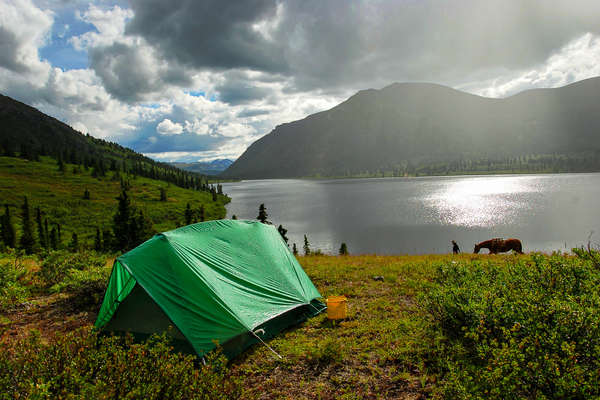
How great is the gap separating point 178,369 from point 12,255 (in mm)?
16933

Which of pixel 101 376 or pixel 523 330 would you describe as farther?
pixel 523 330

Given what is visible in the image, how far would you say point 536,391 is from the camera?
11.7 ft

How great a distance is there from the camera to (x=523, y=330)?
4.63m

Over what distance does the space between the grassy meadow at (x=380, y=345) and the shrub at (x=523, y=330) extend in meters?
0.02

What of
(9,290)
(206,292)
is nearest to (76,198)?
(9,290)

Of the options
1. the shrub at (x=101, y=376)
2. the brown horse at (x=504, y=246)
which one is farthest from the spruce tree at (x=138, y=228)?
the shrub at (x=101, y=376)

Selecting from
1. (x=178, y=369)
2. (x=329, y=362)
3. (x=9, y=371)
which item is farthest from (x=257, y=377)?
(x=9, y=371)

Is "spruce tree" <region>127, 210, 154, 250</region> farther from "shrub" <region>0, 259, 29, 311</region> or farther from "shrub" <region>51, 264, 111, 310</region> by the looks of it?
"shrub" <region>51, 264, 111, 310</region>

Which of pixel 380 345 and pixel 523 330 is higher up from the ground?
pixel 523 330

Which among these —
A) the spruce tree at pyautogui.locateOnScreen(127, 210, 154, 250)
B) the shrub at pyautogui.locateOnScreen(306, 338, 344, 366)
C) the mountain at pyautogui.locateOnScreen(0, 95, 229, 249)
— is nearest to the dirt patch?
the shrub at pyautogui.locateOnScreen(306, 338, 344, 366)

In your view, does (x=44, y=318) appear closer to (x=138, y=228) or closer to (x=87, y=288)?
(x=87, y=288)

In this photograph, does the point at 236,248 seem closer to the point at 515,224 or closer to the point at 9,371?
the point at 9,371

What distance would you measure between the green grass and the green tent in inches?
2326

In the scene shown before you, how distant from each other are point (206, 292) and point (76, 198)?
110611mm
